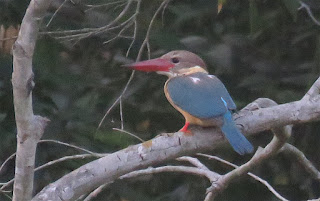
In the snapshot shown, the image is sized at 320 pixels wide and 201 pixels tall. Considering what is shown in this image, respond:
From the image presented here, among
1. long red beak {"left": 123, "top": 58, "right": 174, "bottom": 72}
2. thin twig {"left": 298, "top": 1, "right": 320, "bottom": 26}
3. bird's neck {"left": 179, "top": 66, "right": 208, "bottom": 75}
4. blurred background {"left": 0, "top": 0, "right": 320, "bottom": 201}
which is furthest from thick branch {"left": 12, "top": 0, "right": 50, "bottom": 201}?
thin twig {"left": 298, "top": 1, "right": 320, "bottom": 26}

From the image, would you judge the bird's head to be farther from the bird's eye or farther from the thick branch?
the thick branch

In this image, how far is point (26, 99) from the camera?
2082mm

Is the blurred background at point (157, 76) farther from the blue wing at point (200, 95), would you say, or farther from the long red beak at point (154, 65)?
the blue wing at point (200, 95)

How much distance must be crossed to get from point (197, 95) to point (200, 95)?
1 cm

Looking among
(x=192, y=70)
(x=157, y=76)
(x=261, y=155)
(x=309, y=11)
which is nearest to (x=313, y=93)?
(x=261, y=155)

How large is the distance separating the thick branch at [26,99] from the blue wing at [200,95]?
834 mm

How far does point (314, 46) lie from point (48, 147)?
145 centimetres

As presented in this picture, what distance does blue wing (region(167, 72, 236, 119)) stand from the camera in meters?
2.87

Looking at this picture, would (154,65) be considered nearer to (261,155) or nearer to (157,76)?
(261,155)

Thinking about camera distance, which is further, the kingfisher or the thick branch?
the kingfisher

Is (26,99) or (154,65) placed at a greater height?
(26,99)

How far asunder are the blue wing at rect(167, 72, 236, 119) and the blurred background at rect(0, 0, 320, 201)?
2.43 feet

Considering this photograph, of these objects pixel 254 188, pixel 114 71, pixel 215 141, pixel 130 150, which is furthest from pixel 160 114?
pixel 130 150

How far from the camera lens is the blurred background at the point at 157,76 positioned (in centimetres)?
390
